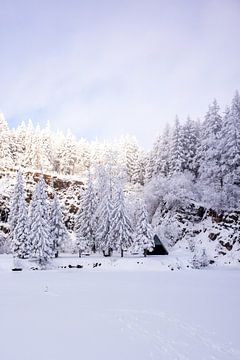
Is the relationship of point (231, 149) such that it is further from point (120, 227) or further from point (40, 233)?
point (40, 233)

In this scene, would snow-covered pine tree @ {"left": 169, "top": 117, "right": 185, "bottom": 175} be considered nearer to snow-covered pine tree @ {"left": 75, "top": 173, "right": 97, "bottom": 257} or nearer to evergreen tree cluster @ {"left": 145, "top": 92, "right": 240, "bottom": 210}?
evergreen tree cluster @ {"left": 145, "top": 92, "right": 240, "bottom": 210}

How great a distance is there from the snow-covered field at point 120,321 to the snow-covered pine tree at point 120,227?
803 inches

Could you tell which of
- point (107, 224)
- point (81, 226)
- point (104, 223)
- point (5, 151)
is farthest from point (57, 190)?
point (107, 224)

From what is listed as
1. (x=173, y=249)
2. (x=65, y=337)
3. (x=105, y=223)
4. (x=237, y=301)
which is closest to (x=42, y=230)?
(x=105, y=223)

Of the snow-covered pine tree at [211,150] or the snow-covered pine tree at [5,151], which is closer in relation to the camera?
the snow-covered pine tree at [211,150]

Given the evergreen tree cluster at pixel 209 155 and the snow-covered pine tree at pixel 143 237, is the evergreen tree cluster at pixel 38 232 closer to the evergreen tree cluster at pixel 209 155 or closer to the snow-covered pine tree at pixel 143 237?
the snow-covered pine tree at pixel 143 237

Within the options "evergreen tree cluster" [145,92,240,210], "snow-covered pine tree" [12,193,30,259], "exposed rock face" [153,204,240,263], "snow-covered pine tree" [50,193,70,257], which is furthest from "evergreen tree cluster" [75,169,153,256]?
"evergreen tree cluster" [145,92,240,210]

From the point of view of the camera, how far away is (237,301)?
22.4 m

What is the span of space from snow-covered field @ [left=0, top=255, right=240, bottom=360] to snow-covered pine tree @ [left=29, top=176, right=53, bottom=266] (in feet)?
54.6

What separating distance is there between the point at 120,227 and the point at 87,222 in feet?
20.9

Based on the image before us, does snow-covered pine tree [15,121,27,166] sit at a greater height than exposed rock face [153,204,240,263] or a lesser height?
greater

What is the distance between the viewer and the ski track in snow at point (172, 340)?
40.1 feet

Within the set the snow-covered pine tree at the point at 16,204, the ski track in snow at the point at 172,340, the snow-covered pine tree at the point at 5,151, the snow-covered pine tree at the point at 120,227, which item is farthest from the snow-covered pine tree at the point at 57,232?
the snow-covered pine tree at the point at 5,151

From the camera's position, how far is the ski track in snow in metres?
12.2
